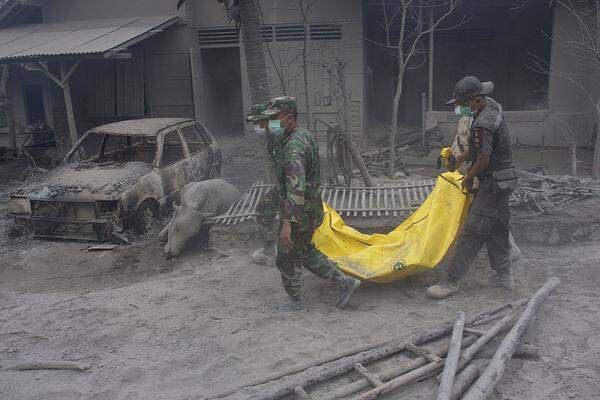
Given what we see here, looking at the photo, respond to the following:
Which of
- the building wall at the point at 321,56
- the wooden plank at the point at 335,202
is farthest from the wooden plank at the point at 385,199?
the building wall at the point at 321,56

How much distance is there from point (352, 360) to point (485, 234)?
1743 millimetres

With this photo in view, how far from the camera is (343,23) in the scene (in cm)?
1167

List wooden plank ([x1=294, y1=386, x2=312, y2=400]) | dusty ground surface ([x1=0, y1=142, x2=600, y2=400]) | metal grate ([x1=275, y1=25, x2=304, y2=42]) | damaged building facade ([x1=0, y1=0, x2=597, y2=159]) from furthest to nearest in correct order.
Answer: metal grate ([x1=275, y1=25, x2=304, y2=42]) < damaged building facade ([x1=0, y1=0, x2=597, y2=159]) < dusty ground surface ([x1=0, y1=142, x2=600, y2=400]) < wooden plank ([x1=294, y1=386, x2=312, y2=400])

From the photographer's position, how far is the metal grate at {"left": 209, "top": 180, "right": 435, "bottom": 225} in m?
5.91

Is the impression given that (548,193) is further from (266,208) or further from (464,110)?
(266,208)

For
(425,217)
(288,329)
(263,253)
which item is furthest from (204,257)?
(425,217)

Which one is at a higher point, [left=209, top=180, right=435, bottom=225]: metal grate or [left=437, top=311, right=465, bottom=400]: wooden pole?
[left=209, top=180, right=435, bottom=225]: metal grate

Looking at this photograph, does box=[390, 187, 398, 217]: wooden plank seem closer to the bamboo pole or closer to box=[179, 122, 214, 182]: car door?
box=[179, 122, 214, 182]: car door

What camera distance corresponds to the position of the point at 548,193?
612cm

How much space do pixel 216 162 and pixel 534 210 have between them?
189 inches

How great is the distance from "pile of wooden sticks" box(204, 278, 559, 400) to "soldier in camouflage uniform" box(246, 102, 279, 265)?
1.69 m

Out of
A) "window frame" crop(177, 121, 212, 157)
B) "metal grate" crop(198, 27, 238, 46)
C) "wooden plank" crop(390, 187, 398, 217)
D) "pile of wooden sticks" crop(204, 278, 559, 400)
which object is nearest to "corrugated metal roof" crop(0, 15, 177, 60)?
"metal grate" crop(198, 27, 238, 46)

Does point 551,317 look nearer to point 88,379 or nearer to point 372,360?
point 372,360

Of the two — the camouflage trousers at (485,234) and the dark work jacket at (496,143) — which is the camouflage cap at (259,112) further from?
the camouflage trousers at (485,234)
